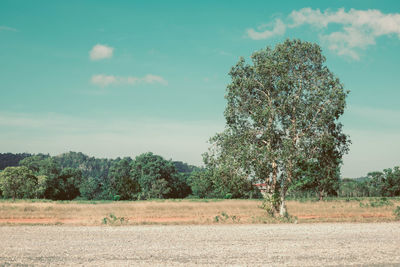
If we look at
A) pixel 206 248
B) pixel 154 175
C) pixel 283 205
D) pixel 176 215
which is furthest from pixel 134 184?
pixel 206 248

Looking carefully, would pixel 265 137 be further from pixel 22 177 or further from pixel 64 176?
pixel 64 176

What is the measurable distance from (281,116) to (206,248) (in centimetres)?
1692

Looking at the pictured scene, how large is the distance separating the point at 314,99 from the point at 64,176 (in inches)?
4057

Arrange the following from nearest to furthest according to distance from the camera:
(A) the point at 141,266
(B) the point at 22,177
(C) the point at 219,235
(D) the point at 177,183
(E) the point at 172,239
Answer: (A) the point at 141,266 < (E) the point at 172,239 < (C) the point at 219,235 < (B) the point at 22,177 < (D) the point at 177,183

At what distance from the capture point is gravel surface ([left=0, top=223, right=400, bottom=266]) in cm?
1188

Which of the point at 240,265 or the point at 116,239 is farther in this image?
the point at 116,239

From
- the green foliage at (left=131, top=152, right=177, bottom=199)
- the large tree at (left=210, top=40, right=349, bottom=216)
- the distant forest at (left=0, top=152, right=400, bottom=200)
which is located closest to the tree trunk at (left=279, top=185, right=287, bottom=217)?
the large tree at (left=210, top=40, right=349, bottom=216)

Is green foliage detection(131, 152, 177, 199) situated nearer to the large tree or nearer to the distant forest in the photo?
the distant forest

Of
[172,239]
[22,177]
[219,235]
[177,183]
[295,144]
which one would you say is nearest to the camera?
[172,239]

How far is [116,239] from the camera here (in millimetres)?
17531

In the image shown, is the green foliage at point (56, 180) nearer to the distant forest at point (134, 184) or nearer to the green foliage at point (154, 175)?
the distant forest at point (134, 184)

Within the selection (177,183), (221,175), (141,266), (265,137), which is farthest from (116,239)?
(177,183)

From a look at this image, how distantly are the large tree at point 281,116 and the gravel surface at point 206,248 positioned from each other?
8958 mm

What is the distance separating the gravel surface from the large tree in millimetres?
8958
